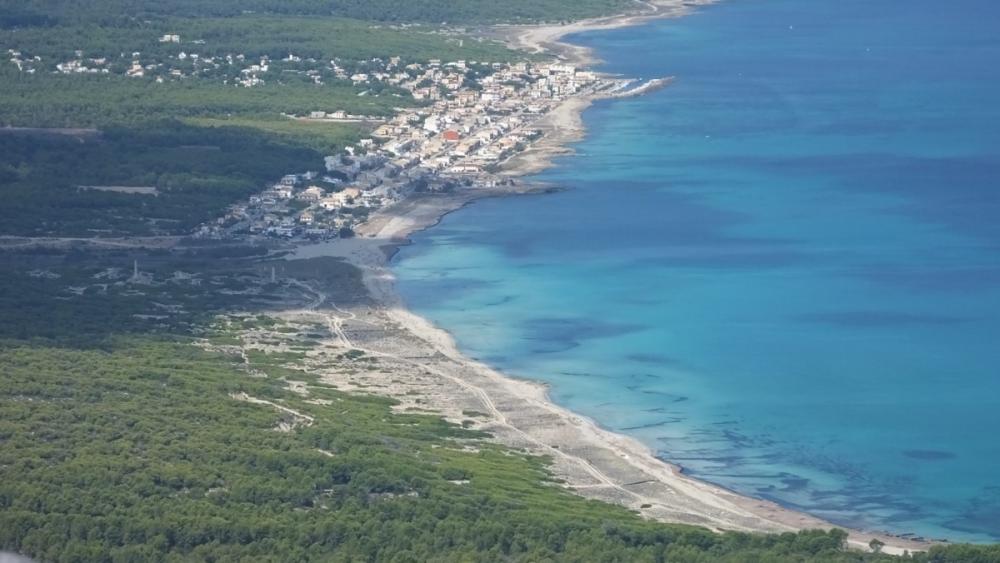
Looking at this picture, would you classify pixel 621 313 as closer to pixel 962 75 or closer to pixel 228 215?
pixel 228 215

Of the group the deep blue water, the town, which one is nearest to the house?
the town

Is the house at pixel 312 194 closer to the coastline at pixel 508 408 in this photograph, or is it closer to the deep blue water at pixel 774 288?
the coastline at pixel 508 408

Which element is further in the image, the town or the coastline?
the town

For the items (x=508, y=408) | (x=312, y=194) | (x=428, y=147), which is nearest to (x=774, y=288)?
(x=508, y=408)

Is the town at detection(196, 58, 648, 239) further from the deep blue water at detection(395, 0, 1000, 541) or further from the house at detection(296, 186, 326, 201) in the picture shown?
the deep blue water at detection(395, 0, 1000, 541)

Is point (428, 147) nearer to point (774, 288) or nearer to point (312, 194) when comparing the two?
point (312, 194)

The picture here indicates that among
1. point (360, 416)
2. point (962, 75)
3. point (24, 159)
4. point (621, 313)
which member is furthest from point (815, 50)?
point (360, 416)
